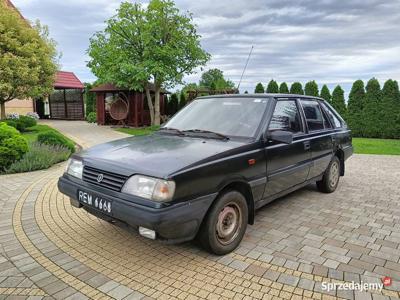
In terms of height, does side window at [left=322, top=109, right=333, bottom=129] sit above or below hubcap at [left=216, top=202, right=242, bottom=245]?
above

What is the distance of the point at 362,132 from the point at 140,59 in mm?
12299

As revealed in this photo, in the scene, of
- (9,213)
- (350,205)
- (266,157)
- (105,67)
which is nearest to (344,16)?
(350,205)

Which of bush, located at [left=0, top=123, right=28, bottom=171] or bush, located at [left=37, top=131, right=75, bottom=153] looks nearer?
bush, located at [left=0, top=123, right=28, bottom=171]

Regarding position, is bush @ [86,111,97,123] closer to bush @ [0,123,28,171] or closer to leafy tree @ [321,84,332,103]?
leafy tree @ [321,84,332,103]

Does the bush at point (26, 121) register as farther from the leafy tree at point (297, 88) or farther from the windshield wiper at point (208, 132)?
the leafy tree at point (297, 88)

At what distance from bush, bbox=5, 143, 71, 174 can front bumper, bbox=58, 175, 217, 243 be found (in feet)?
16.6

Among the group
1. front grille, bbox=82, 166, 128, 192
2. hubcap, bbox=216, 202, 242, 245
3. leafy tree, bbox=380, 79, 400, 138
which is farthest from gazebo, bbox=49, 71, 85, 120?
hubcap, bbox=216, 202, 242, 245

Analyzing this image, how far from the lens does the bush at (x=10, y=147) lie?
7.07 meters

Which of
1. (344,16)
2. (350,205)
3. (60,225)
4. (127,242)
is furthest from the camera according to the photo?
(344,16)

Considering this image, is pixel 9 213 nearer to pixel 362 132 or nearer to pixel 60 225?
pixel 60 225

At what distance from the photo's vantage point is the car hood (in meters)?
2.96

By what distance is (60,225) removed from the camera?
4188 mm

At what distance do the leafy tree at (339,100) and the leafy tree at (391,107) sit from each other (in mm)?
1943

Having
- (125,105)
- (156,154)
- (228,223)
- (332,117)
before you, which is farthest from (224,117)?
(125,105)
